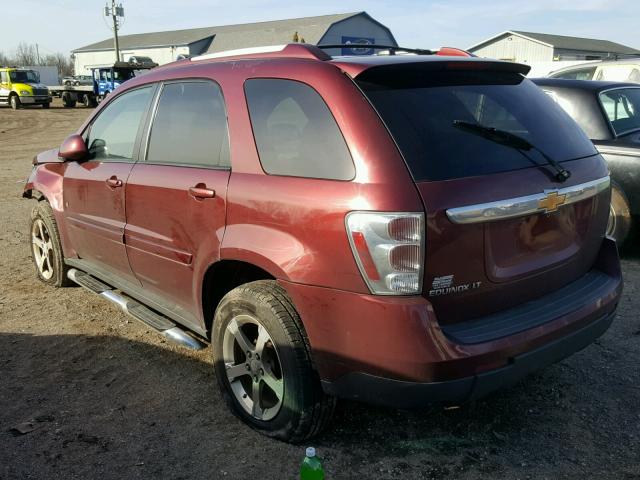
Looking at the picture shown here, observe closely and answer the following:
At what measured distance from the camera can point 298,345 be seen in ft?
8.60

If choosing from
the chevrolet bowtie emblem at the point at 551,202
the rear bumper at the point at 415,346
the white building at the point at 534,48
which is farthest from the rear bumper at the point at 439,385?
the white building at the point at 534,48

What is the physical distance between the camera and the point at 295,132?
2705 millimetres

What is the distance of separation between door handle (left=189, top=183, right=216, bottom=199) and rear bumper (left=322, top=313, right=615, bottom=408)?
1.09m

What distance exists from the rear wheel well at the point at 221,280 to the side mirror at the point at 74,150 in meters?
1.69

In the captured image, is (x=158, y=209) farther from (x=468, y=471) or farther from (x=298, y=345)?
(x=468, y=471)

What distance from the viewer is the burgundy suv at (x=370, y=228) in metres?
2.32

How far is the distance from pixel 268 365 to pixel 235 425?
0.45m

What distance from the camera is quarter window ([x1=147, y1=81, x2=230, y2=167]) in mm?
3102

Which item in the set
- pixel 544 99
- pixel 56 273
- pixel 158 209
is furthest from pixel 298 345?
pixel 56 273

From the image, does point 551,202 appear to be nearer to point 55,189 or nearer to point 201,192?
point 201,192

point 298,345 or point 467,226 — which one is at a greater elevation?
point 467,226

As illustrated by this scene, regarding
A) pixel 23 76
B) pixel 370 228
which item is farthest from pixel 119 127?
pixel 23 76

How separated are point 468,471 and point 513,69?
6.48 feet

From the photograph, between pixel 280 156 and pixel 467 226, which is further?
pixel 280 156
